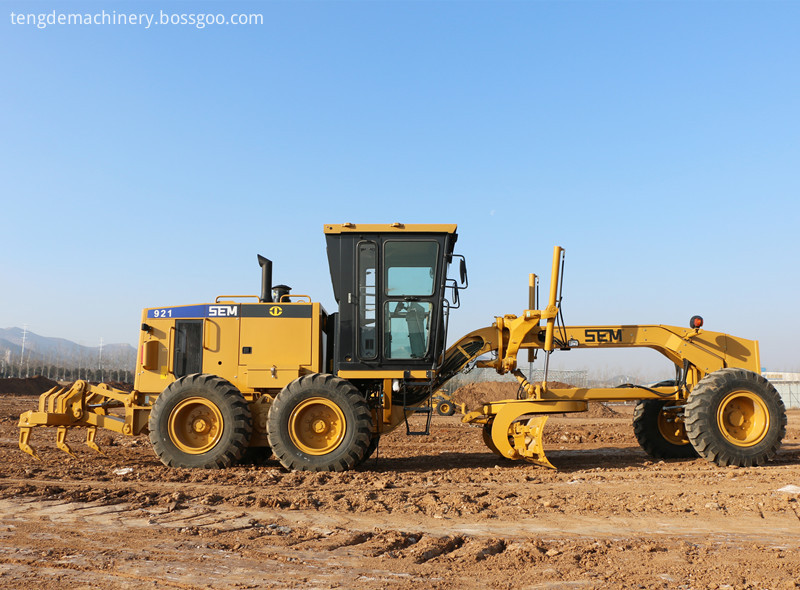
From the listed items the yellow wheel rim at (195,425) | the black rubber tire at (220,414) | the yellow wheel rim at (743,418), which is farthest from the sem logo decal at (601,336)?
the yellow wheel rim at (195,425)

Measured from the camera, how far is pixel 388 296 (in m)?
8.47

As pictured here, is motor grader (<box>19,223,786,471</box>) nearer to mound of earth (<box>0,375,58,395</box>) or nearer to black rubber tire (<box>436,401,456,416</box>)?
black rubber tire (<box>436,401,456,416</box>)

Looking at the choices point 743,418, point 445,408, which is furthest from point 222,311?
point 743,418

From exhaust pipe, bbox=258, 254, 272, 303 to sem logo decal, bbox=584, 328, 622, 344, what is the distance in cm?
459

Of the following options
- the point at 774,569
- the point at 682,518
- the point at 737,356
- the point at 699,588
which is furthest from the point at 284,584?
the point at 737,356

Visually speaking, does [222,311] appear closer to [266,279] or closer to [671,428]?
[266,279]

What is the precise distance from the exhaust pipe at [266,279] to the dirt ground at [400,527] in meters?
2.39

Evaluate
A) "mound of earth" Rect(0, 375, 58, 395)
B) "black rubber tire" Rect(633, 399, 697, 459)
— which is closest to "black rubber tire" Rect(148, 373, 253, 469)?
"black rubber tire" Rect(633, 399, 697, 459)

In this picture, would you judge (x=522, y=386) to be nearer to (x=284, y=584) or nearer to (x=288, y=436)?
(x=288, y=436)

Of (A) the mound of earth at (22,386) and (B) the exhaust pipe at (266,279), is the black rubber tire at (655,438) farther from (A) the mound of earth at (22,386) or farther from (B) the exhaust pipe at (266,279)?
(A) the mound of earth at (22,386)

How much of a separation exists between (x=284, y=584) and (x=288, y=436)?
425 centimetres

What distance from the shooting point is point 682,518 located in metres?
5.66

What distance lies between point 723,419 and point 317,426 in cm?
540

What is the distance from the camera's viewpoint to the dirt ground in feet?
13.3
